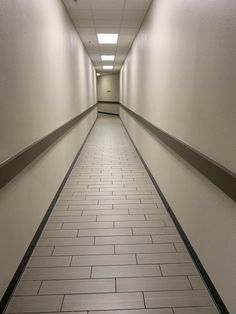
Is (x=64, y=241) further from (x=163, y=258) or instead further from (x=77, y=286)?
(x=163, y=258)

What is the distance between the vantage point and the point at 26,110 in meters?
2.16

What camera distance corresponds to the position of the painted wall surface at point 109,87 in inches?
640

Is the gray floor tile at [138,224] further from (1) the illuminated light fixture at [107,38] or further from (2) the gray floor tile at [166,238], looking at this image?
(1) the illuminated light fixture at [107,38]

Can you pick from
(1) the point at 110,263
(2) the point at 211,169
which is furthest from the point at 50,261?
(2) the point at 211,169

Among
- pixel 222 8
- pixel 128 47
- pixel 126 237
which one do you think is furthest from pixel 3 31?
pixel 128 47

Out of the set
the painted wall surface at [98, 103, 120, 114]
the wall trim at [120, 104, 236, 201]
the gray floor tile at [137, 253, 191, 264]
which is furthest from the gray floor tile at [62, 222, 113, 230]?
the painted wall surface at [98, 103, 120, 114]

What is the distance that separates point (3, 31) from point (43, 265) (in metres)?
1.86

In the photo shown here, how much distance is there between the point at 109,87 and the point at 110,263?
50.9ft

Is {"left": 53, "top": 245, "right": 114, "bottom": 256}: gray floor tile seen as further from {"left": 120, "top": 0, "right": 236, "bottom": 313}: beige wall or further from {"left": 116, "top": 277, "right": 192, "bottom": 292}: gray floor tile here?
{"left": 120, "top": 0, "right": 236, "bottom": 313}: beige wall

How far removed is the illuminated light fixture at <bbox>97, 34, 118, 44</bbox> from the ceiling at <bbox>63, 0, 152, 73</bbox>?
0.37 ft

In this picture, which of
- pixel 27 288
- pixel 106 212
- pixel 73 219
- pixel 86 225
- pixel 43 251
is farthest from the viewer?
pixel 106 212

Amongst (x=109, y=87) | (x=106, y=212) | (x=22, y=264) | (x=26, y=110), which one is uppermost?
(x=26, y=110)

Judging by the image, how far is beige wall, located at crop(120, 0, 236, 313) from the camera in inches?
59.6

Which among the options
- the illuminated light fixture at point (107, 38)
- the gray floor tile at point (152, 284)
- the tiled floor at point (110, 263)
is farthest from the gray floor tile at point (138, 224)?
the illuminated light fixture at point (107, 38)
